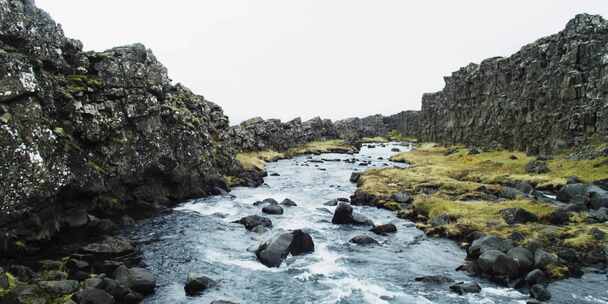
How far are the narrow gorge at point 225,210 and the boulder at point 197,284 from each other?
93 mm

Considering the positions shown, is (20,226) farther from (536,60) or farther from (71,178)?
(536,60)

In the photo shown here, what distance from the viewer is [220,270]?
102 feet

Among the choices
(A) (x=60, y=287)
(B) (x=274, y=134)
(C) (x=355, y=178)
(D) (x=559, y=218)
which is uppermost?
(B) (x=274, y=134)

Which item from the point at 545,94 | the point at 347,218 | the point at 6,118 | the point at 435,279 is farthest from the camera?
the point at 545,94

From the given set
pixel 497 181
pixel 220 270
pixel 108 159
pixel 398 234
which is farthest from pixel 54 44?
pixel 497 181

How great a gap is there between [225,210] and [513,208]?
30.9 metres

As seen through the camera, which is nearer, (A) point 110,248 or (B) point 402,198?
(A) point 110,248

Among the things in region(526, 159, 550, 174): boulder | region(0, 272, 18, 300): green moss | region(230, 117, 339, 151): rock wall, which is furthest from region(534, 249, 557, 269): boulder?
region(230, 117, 339, 151): rock wall

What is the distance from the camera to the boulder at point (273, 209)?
48.5m

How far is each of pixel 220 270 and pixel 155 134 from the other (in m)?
27.4

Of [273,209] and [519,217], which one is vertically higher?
[273,209]

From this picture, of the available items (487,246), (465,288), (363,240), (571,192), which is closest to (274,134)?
(571,192)

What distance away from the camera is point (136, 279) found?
2678cm

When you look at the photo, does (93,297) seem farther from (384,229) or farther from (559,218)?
(559,218)
